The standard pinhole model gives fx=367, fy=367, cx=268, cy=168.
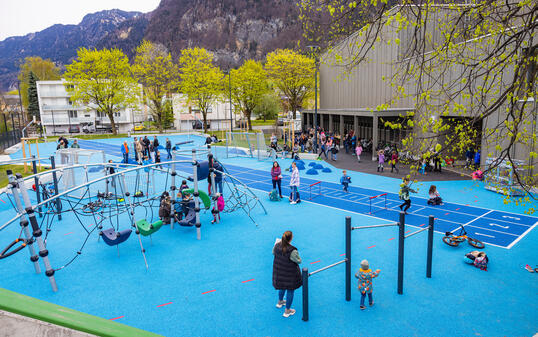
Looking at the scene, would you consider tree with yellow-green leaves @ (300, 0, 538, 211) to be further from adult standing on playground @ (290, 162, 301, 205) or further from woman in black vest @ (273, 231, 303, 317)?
adult standing on playground @ (290, 162, 301, 205)

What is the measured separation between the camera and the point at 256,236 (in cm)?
1218

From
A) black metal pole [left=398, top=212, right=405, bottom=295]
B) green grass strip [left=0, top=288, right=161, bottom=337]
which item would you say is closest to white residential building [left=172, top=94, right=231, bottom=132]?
Result: black metal pole [left=398, top=212, right=405, bottom=295]

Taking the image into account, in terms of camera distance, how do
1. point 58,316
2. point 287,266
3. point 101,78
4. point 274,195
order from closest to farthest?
point 58,316
point 287,266
point 274,195
point 101,78

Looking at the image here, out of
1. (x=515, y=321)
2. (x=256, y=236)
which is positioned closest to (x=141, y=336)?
(x=515, y=321)

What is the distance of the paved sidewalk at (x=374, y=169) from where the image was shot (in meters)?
21.0

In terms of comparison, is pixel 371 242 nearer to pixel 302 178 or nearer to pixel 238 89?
pixel 302 178

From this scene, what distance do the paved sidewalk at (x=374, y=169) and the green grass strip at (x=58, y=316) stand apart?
18069 mm

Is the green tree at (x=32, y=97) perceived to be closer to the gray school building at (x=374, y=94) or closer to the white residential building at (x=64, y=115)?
the white residential building at (x=64, y=115)

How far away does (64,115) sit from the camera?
69.1 meters

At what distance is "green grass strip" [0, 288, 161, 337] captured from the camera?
161 cm

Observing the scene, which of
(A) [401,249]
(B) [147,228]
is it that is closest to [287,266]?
(A) [401,249]

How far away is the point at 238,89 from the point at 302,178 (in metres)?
37.8

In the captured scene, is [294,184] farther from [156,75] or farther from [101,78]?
[156,75]

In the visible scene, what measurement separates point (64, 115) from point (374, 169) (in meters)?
64.7
